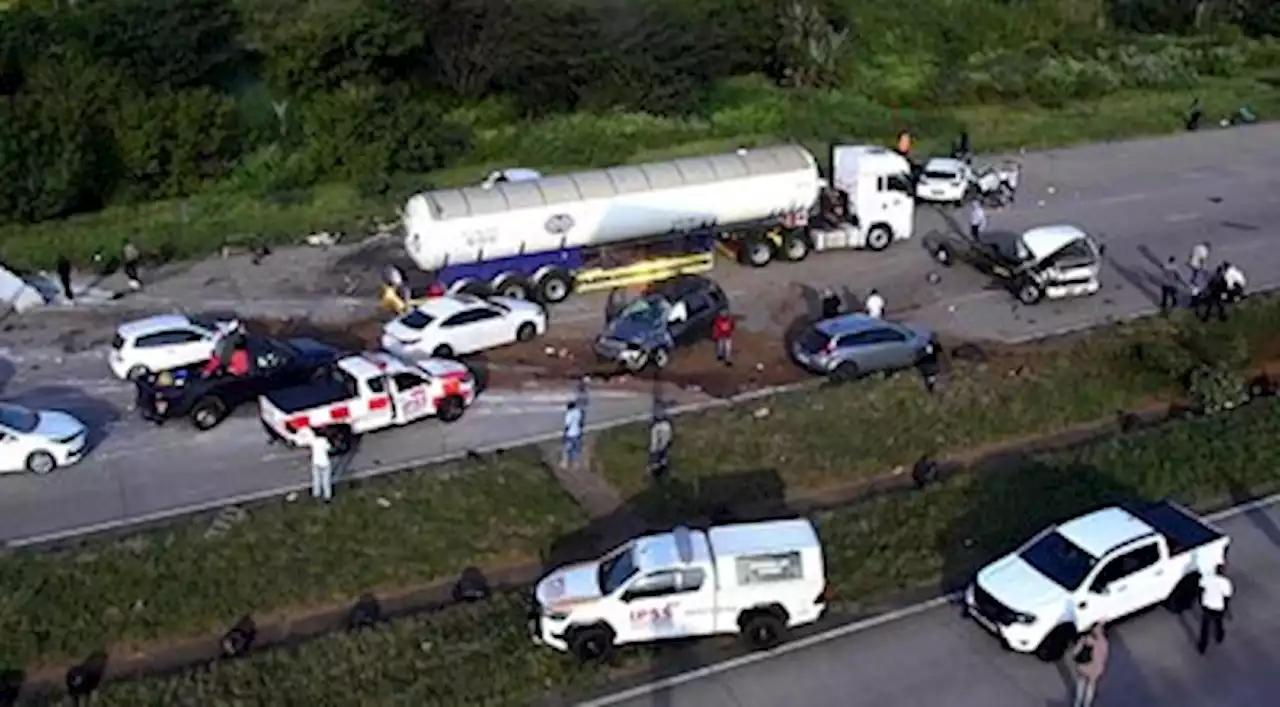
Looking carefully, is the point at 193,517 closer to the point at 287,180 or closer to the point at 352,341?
the point at 352,341

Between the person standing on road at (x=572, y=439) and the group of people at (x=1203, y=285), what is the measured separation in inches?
565

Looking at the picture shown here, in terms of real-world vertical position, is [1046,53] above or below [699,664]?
below

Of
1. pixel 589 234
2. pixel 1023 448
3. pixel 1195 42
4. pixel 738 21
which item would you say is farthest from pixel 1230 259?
pixel 1195 42

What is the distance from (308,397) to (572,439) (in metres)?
4.79

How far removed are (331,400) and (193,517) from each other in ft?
10.9

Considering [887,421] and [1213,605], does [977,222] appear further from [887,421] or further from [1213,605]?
[1213,605]

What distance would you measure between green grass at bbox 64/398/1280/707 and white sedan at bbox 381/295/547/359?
→ 32.3 feet

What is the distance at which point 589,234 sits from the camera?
117ft

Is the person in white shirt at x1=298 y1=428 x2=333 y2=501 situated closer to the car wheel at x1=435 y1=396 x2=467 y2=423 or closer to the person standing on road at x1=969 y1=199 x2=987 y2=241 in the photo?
the car wheel at x1=435 y1=396 x2=467 y2=423

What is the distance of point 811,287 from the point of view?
36.8 metres

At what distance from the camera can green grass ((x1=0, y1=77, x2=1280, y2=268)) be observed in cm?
4081

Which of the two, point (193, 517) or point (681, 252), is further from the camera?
point (681, 252)

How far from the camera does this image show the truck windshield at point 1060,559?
21406mm

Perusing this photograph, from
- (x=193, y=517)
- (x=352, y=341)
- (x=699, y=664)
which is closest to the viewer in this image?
(x=699, y=664)
